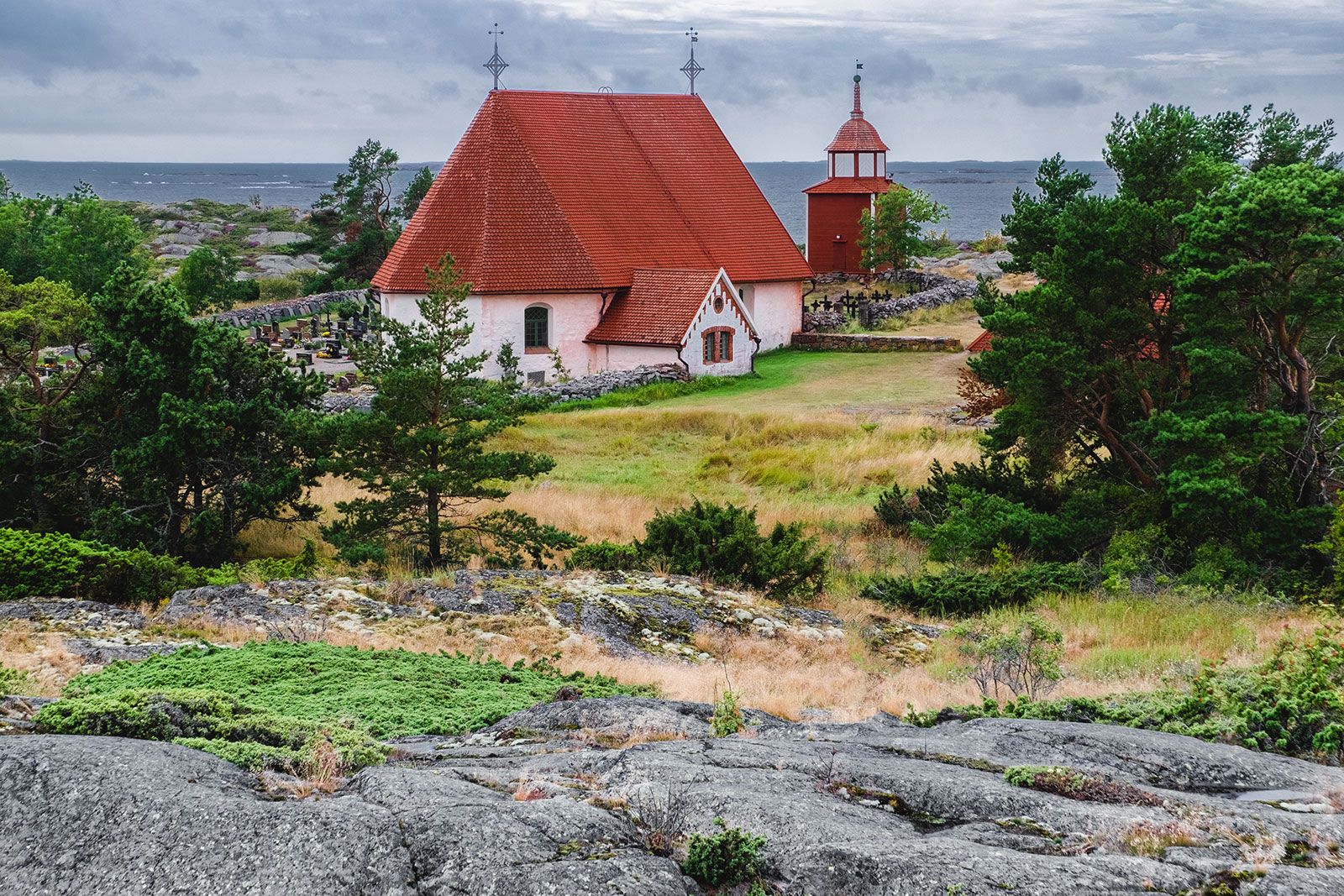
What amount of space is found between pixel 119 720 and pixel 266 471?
1314cm

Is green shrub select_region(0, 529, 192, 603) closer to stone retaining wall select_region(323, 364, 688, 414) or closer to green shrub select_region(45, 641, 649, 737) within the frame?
green shrub select_region(45, 641, 649, 737)

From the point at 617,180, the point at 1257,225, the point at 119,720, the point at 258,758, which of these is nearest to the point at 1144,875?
the point at 258,758

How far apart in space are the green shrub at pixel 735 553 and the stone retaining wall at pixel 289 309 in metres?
38.4

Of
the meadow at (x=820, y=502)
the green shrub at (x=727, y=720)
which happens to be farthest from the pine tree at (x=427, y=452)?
the green shrub at (x=727, y=720)

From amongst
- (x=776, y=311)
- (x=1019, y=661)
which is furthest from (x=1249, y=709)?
(x=776, y=311)

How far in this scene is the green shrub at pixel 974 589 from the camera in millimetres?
16625

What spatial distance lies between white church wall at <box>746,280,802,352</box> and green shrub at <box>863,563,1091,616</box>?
3128cm

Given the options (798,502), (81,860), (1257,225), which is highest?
(1257,225)

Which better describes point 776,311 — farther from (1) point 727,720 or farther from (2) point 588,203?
(1) point 727,720

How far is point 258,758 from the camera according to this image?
5.71 m

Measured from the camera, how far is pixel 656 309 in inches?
1661

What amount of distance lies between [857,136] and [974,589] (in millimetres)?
50117

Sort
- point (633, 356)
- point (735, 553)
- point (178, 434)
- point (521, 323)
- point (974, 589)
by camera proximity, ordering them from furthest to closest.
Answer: point (633, 356) < point (521, 323) < point (178, 434) < point (735, 553) < point (974, 589)

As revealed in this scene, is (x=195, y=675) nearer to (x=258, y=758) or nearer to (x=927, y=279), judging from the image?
(x=258, y=758)
